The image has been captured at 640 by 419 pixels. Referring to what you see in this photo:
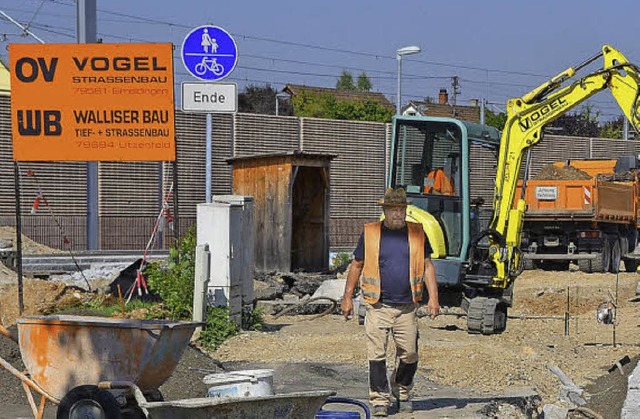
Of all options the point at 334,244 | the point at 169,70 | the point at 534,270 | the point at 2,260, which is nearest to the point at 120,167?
the point at 334,244

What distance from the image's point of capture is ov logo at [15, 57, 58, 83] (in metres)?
14.8

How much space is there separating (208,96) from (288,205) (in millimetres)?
10279

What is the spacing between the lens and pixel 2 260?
64.8 ft

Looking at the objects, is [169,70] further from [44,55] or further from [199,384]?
[199,384]

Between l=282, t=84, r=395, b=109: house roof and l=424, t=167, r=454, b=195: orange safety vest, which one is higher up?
l=282, t=84, r=395, b=109: house roof

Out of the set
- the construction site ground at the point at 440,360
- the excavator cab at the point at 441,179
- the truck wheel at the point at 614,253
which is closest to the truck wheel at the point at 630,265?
the truck wheel at the point at 614,253

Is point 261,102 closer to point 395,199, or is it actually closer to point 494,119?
point 494,119

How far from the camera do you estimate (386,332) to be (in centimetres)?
980

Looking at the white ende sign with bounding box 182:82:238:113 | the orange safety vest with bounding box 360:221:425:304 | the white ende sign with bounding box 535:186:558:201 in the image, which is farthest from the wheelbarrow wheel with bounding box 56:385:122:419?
the white ende sign with bounding box 535:186:558:201

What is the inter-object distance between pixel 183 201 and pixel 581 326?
1755 cm

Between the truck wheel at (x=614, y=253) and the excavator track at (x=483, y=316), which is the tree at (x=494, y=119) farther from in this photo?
the excavator track at (x=483, y=316)

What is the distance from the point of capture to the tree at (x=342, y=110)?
62.6 meters

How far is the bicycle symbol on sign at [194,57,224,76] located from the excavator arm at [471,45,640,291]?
4948 millimetres

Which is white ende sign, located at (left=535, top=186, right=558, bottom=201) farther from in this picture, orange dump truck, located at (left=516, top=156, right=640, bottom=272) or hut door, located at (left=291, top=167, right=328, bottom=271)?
hut door, located at (left=291, top=167, right=328, bottom=271)
